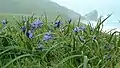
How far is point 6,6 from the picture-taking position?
6.03 m

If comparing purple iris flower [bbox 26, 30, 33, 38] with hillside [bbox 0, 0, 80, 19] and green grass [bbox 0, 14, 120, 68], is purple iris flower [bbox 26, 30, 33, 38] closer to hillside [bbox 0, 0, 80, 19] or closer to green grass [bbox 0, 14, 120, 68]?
green grass [bbox 0, 14, 120, 68]

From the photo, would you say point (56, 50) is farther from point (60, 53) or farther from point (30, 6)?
point (30, 6)

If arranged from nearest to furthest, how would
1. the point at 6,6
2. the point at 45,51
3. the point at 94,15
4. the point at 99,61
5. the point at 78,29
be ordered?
the point at 99,61
the point at 45,51
the point at 78,29
the point at 94,15
the point at 6,6

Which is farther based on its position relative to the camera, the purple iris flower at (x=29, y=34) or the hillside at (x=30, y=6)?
the hillside at (x=30, y=6)

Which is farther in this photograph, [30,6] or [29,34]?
[30,6]

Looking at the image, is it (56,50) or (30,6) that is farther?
(30,6)

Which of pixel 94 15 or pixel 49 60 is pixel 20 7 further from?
pixel 49 60

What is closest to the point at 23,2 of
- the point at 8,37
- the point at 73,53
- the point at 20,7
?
the point at 20,7

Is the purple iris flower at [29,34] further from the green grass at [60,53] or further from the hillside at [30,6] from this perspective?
the hillside at [30,6]

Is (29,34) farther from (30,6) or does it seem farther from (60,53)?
(30,6)

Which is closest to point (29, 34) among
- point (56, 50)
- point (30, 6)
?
point (56, 50)

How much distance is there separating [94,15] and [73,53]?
3.09 meters

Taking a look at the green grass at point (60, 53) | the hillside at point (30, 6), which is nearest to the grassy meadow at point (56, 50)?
the green grass at point (60, 53)

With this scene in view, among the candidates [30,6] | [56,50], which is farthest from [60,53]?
[30,6]
